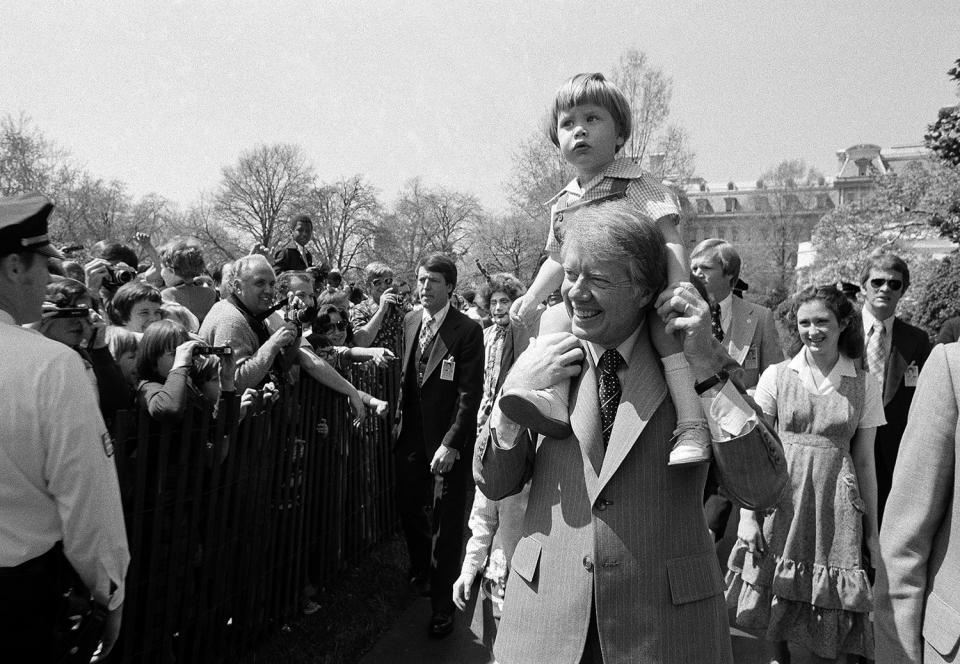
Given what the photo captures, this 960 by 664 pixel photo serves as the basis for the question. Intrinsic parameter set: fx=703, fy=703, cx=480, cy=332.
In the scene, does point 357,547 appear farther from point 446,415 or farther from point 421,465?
point 446,415

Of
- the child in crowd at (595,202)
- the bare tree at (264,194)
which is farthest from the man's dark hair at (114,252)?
the bare tree at (264,194)

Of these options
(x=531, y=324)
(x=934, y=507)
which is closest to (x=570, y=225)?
(x=531, y=324)

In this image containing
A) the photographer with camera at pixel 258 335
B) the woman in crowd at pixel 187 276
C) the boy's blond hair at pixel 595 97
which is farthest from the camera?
the woman in crowd at pixel 187 276

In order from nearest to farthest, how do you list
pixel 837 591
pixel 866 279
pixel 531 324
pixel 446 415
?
1. pixel 531 324
2. pixel 837 591
3. pixel 446 415
4. pixel 866 279

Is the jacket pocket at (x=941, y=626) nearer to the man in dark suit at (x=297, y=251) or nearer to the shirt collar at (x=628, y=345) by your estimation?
the shirt collar at (x=628, y=345)

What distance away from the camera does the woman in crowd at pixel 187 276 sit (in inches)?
231

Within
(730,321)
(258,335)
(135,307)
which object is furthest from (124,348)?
(730,321)

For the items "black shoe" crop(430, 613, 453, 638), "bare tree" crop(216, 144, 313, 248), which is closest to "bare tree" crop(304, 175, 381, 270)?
"bare tree" crop(216, 144, 313, 248)

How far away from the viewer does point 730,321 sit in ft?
15.5

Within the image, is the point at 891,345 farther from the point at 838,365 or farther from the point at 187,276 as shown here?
the point at 187,276

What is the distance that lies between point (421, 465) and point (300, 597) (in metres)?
1.22

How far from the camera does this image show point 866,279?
5.48 m

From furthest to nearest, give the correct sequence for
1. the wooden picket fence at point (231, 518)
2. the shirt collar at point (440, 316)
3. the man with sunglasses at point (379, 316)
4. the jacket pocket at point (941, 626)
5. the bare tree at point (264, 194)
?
the bare tree at point (264, 194)
the man with sunglasses at point (379, 316)
the shirt collar at point (440, 316)
the wooden picket fence at point (231, 518)
the jacket pocket at point (941, 626)

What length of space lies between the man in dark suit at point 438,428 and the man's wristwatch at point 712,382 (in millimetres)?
2835
